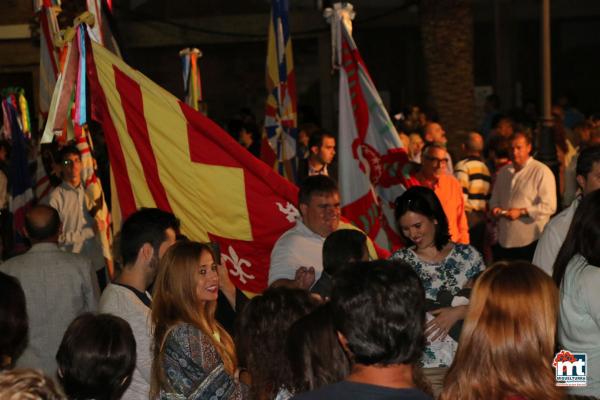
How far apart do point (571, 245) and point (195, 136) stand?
2.96 meters

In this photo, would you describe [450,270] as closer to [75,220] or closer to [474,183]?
[75,220]

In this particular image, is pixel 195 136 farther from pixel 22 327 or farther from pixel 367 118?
pixel 22 327

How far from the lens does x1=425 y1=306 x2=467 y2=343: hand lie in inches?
236

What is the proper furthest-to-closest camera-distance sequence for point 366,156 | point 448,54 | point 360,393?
point 448,54, point 366,156, point 360,393

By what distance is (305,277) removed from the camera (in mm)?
7012

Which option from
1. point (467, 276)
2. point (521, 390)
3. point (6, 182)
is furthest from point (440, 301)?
point (6, 182)

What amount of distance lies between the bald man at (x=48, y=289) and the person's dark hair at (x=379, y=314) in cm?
354

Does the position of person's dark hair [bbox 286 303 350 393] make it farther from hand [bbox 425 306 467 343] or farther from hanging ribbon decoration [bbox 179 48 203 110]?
hanging ribbon decoration [bbox 179 48 203 110]

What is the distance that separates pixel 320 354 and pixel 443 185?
632cm

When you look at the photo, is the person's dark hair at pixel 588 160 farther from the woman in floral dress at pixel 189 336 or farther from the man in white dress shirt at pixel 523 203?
the man in white dress shirt at pixel 523 203

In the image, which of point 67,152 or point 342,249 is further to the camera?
point 67,152

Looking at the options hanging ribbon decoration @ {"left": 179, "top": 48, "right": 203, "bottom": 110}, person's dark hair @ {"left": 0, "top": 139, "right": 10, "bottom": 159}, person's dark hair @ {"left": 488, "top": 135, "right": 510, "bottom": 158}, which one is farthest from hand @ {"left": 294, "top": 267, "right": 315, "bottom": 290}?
person's dark hair @ {"left": 0, "top": 139, "right": 10, "bottom": 159}

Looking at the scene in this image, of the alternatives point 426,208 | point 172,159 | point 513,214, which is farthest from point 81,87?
point 513,214

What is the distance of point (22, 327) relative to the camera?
429 centimetres
